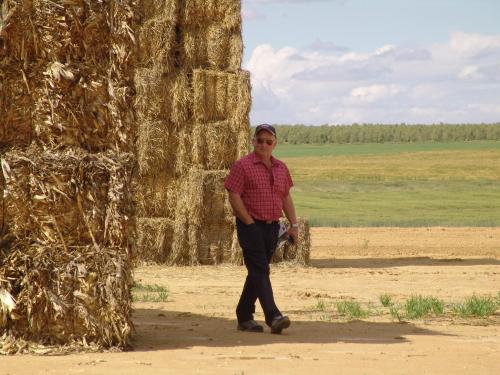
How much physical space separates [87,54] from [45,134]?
0.77 metres

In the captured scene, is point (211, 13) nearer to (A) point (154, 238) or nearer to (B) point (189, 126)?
(B) point (189, 126)

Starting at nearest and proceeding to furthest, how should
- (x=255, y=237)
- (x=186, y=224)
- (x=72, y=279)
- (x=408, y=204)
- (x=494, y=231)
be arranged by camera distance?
1. (x=72, y=279)
2. (x=255, y=237)
3. (x=186, y=224)
4. (x=494, y=231)
5. (x=408, y=204)

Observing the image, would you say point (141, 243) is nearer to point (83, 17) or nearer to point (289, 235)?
point (289, 235)

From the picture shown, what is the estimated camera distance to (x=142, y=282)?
54.6 feet

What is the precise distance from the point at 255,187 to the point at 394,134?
80843 millimetres

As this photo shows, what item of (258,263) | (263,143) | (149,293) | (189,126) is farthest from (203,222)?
(258,263)

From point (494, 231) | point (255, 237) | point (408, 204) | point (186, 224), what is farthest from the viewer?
point (408, 204)

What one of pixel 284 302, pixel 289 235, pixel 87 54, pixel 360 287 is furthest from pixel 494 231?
pixel 87 54

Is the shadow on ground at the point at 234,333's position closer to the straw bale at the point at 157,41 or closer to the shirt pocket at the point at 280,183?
the shirt pocket at the point at 280,183

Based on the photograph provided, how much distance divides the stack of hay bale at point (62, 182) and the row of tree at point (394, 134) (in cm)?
7769

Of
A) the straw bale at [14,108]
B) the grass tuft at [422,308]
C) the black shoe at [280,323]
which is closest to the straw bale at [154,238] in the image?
the grass tuft at [422,308]

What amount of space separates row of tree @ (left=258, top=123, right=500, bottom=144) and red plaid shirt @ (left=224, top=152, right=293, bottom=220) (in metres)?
76.3

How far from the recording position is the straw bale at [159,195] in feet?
64.3

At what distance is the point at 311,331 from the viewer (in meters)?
11.1
